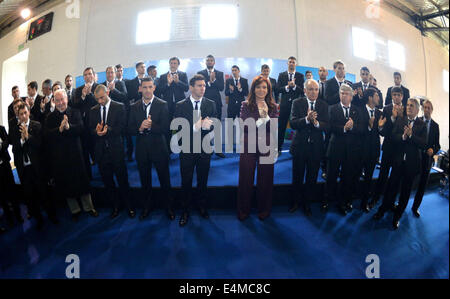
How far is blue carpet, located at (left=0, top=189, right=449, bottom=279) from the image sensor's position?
5.39 feet

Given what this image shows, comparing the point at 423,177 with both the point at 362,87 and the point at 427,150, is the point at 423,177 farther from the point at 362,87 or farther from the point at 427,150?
the point at 362,87

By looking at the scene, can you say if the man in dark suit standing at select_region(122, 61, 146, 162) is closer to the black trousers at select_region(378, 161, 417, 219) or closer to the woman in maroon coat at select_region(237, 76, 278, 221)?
the woman in maroon coat at select_region(237, 76, 278, 221)

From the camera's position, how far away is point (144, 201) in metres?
2.51

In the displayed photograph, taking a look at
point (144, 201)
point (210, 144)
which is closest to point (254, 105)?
point (210, 144)

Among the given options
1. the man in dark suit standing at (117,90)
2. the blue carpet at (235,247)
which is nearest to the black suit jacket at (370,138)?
the blue carpet at (235,247)

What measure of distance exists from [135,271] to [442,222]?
116 inches

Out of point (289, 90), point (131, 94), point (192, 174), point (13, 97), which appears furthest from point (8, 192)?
point (289, 90)

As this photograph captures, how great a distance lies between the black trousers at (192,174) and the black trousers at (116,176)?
0.76m

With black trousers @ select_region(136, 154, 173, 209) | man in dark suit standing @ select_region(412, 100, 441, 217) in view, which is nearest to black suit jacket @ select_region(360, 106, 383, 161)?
man in dark suit standing @ select_region(412, 100, 441, 217)

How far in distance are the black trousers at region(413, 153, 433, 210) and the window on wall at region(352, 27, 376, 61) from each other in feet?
4.19

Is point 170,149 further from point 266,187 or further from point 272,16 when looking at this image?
point 272,16

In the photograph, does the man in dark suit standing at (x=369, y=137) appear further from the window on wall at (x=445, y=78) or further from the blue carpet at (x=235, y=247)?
the window on wall at (x=445, y=78)

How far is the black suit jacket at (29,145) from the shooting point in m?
2.10

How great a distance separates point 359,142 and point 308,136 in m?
0.65
